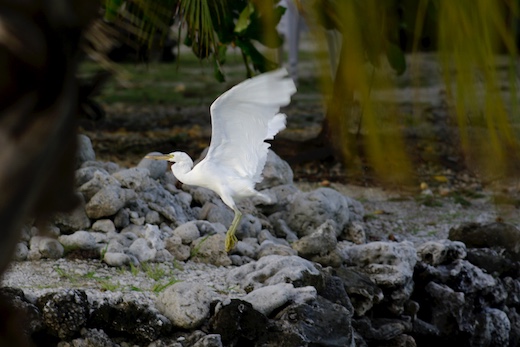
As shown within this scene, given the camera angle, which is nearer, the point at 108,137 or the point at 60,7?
the point at 60,7

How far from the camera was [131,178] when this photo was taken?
4418mm

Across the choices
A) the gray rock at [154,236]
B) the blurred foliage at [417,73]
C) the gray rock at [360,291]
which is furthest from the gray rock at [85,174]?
the blurred foliage at [417,73]

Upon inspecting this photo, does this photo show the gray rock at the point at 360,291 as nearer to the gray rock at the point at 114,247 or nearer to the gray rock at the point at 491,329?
the gray rock at the point at 491,329

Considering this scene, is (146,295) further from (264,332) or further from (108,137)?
(108,137)

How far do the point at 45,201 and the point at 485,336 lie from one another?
11.9 feet

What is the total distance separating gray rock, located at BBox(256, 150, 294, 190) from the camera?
16.5 ft

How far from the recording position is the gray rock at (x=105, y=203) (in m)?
4.06

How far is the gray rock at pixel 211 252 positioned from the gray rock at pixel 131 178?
1.90 feet

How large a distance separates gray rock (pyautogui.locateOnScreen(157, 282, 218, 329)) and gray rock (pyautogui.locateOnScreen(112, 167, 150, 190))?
115 cm

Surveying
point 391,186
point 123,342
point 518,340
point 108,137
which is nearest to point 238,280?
point 123,342

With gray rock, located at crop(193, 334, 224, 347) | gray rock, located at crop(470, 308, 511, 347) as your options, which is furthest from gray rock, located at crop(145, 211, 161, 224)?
gray rock, located at crop(470, 308, 511, 347)

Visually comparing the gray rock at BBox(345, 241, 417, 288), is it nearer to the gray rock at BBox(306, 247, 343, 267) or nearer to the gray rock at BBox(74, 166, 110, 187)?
the gray rock at BBox(306, 247, 343, 267)

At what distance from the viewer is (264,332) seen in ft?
10.5

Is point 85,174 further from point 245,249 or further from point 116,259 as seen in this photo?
point 245,249
